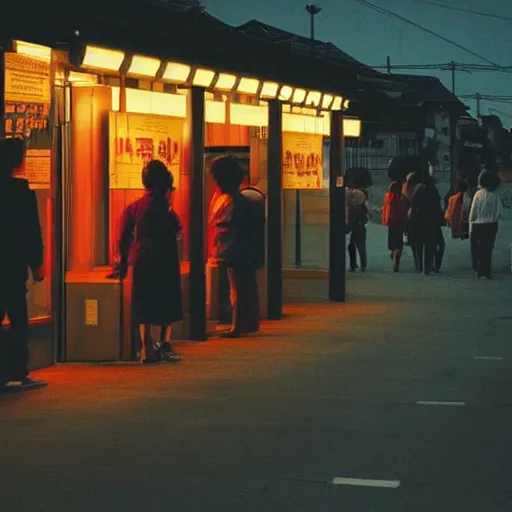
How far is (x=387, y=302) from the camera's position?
18.0m

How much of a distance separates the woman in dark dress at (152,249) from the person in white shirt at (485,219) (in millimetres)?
11174

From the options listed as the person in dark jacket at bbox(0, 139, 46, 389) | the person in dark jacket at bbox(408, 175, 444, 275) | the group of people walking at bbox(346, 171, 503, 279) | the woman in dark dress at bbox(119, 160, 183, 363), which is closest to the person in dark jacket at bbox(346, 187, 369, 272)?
the group of people walking at bbox(346, 171, 503, 279)

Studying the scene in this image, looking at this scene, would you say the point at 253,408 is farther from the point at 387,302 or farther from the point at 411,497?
the point at 387,302

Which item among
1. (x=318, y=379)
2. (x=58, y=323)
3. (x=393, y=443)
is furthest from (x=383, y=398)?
(x=58, y=323)

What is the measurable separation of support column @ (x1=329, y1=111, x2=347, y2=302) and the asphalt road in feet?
12.1

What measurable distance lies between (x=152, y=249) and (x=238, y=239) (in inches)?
84.7

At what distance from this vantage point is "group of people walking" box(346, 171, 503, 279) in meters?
22.2

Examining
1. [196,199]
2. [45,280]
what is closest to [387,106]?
[196,199]

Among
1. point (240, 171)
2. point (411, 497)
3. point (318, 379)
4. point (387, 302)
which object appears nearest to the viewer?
point (411, 497)

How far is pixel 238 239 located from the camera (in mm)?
13766

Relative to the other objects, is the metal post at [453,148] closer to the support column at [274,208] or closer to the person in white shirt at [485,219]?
the person in white shirt at [485,219]

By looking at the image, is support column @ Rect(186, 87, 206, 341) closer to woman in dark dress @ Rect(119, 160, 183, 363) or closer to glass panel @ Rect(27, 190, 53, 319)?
woman in dark dress @ Rect(119, 160, 183, 363)

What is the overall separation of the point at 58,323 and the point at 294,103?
209 inches

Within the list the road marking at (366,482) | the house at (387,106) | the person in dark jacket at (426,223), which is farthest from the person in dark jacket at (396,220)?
the road marking at (366,482)
